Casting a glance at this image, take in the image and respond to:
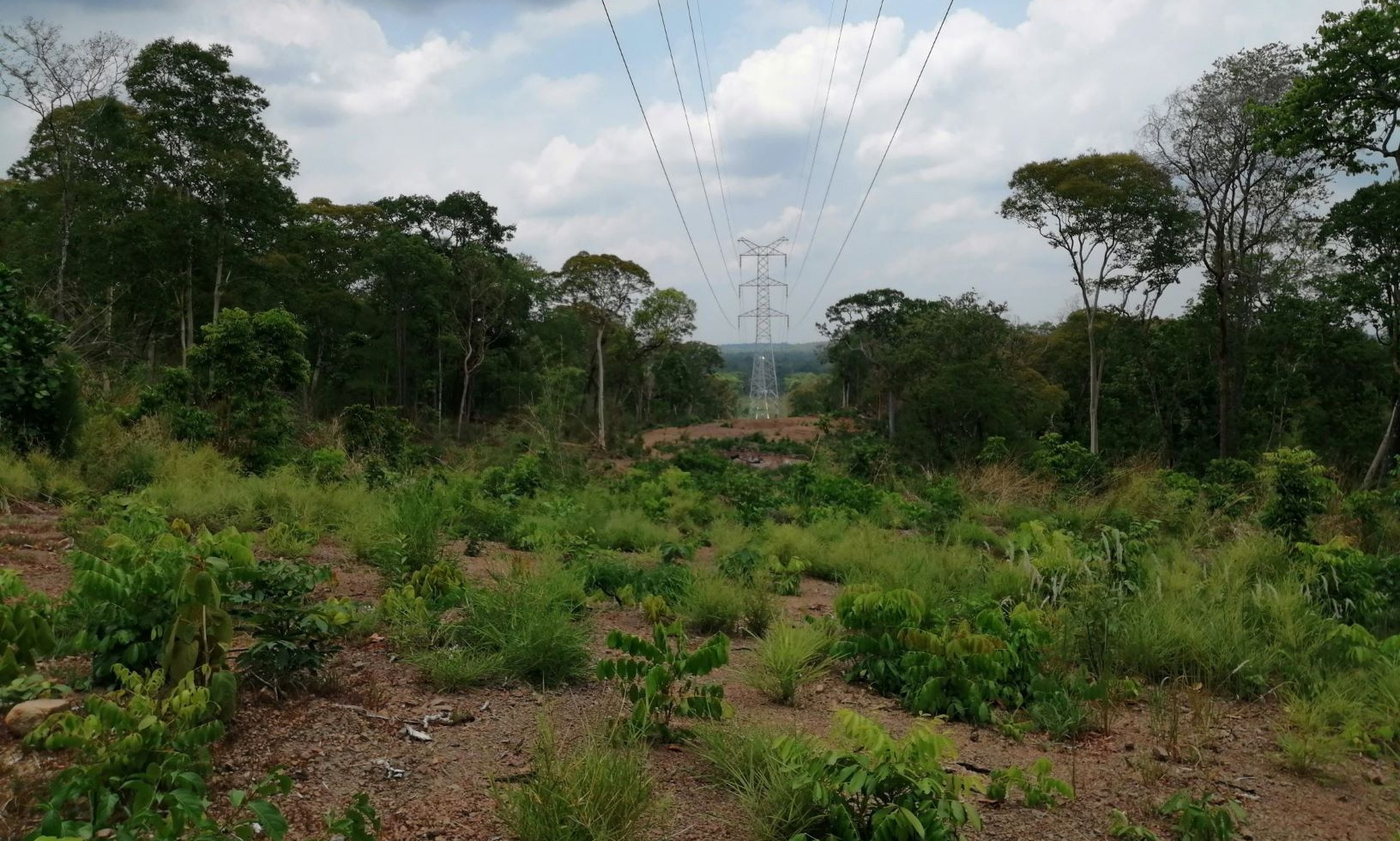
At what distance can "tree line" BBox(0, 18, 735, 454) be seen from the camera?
19.1 metres

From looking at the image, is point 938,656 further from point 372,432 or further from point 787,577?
point 372,432

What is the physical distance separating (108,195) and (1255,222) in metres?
28.9

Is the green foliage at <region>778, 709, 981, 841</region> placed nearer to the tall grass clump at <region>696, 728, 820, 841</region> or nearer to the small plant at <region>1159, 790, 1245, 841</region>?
the tall grass clump at <region>696, 728, 820, 841</region>

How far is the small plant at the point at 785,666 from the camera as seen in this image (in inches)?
159

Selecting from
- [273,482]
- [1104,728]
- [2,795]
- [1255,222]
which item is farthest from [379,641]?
[1255,222]

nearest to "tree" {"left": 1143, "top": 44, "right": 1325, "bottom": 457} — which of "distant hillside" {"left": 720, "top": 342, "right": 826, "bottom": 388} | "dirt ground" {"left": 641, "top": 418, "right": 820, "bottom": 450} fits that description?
"dirt ground" {"left": 641, "top": 418, "right": 820, "bottom": 450}

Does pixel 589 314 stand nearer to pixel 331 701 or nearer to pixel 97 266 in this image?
pixel 97 266

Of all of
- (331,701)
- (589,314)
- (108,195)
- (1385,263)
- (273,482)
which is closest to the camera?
(331,701)

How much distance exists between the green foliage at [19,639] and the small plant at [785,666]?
2865 mm

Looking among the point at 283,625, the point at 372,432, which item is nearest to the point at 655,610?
the point at 283,625

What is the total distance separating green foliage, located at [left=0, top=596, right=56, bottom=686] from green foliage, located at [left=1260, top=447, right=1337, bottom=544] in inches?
331

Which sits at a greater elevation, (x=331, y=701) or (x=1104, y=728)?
(x=331, y=701)

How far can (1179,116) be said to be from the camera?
2016cm

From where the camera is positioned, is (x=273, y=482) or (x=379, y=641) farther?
(x=273, y=482)
